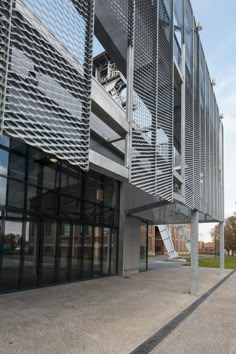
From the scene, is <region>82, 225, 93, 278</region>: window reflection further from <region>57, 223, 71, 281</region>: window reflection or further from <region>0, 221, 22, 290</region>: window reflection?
<region>0, 221, 22, 290</region>: window reflection

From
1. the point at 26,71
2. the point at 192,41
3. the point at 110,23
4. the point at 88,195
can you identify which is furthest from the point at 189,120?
the point at 26,71

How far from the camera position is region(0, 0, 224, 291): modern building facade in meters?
5.15

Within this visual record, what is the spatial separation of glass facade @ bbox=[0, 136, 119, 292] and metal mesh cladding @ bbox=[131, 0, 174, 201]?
123 inches

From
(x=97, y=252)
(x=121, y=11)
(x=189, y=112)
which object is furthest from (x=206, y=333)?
(x=189, y=112)

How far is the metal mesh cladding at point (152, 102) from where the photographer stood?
8.52m

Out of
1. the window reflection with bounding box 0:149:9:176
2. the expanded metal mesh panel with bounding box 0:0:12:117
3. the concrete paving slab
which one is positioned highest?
the expanded metal mesh panel with bounding box 0:0:12:117

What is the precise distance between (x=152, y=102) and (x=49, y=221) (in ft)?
18.2

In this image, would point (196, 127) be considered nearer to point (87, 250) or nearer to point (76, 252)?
point (87, 250)

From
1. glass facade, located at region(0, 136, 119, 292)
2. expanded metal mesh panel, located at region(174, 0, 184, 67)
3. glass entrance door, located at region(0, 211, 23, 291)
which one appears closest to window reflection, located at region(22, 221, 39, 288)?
glass facade, located at region(0, 136, 119, 292)

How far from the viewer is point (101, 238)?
15.2m

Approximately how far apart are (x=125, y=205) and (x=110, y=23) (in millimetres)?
10213

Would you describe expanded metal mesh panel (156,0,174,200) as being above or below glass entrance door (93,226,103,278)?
above

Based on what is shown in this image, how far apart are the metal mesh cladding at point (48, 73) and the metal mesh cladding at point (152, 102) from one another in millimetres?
2298

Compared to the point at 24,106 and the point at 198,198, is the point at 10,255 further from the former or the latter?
the point at 198,198
